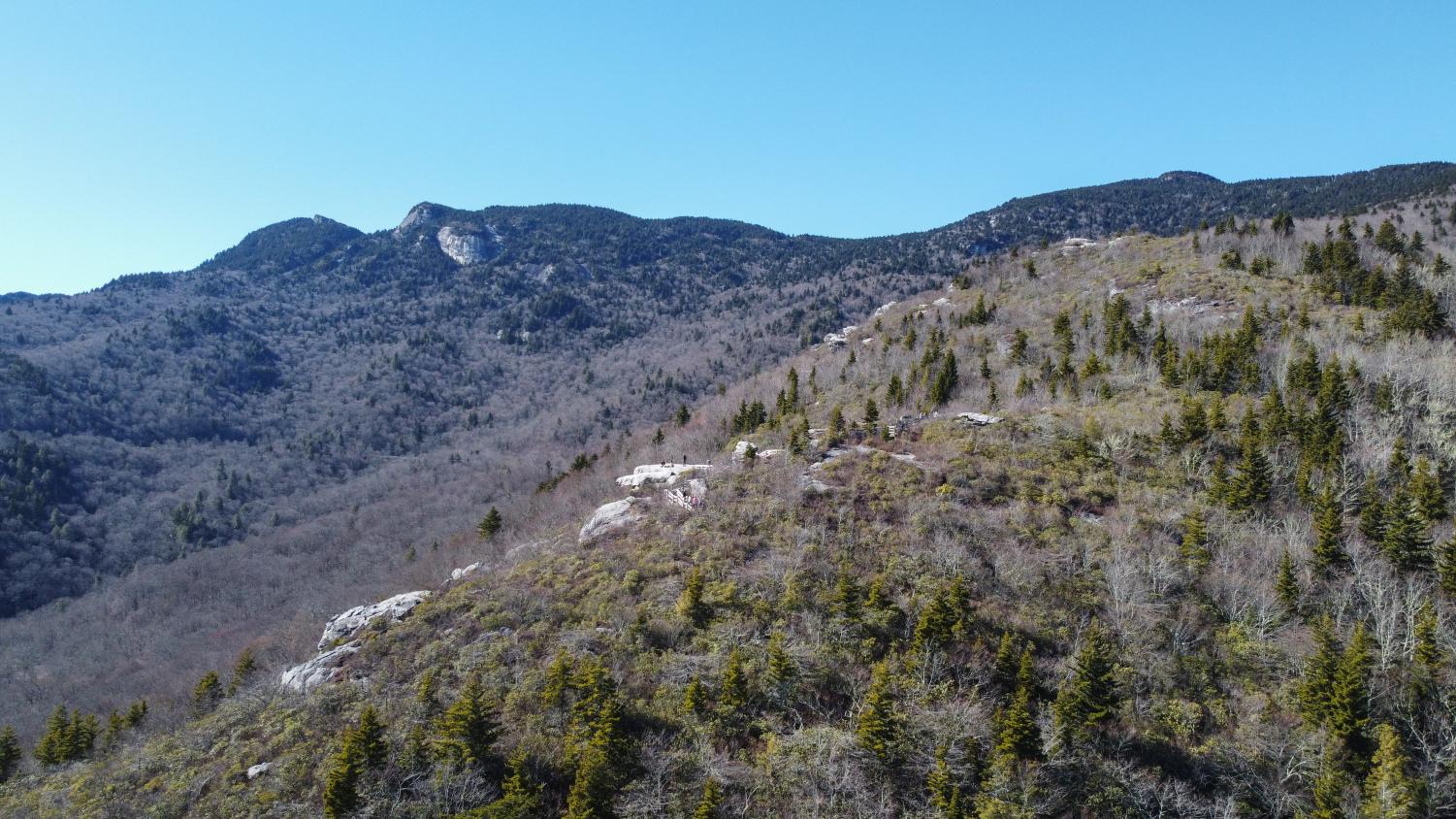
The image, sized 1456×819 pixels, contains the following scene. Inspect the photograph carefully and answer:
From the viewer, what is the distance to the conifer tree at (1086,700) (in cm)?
2302

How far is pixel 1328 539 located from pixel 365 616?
51461 mm

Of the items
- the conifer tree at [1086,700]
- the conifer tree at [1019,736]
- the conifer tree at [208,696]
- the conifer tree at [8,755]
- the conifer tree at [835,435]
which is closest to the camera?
the conifer tree at [1019,736]

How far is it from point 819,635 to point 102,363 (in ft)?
788

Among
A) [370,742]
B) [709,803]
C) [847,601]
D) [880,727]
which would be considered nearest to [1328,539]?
[847,601]

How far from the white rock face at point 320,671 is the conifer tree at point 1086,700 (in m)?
31.6

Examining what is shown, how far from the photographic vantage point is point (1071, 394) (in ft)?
193

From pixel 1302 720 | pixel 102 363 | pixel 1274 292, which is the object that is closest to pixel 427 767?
pixel 1302 720

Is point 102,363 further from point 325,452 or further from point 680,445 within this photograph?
point 680,445

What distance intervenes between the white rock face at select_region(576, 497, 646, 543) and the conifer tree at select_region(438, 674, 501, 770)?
1694cm

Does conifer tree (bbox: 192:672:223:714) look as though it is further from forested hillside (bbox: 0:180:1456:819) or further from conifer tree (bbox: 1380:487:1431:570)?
conifer tree (bbox: 1380:487:1431:570)

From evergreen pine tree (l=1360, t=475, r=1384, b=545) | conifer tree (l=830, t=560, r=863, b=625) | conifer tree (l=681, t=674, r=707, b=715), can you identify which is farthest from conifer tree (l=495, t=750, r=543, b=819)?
evergreen pine tree (l=1360, t=475, r=1384, b=545)

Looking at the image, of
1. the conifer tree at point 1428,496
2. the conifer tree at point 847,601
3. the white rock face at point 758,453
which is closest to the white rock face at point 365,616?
the conifer tree at point 847,601

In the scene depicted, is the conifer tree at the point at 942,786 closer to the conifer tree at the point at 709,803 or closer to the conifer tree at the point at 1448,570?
the conifer tree at the point at 709,803

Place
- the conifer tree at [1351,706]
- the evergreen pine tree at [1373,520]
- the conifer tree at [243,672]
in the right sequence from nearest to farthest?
the conifer tree at [1351,706] → the evergreen pine tree at [1373,520] → the conifer tree at [243,672]
